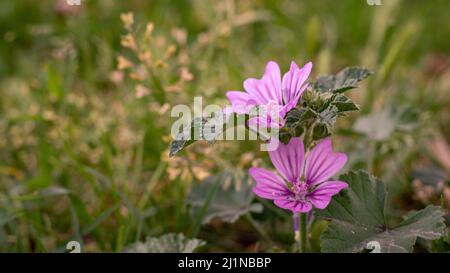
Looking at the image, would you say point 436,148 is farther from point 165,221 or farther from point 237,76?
point 165,221

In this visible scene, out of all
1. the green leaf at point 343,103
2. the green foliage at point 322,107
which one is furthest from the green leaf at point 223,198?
the green leaf at point 343,103

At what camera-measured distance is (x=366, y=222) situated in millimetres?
1118

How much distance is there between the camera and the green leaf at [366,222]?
1.04 metres

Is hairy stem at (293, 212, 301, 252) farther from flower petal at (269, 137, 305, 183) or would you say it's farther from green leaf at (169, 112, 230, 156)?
green leaf at (169, 112, 230, 156)

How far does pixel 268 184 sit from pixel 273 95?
18 cm

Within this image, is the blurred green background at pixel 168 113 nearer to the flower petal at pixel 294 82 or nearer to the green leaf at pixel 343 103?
the flower petal at pixel 294 82

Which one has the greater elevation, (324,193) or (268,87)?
(268,87)

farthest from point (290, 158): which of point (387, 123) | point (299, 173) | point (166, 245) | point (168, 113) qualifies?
point (168, 113)

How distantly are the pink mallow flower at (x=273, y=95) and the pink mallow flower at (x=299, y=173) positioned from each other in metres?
0.08

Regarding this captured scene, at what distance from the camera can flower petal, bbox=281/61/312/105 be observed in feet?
3.41

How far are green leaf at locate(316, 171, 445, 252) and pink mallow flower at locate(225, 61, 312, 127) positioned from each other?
198 mm

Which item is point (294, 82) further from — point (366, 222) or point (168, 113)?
point (168, 113)

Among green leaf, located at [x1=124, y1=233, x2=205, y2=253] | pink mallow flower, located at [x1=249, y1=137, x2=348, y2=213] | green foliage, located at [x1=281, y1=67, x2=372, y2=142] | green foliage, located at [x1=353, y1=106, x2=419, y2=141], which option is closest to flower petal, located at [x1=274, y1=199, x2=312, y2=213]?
pink mallow flower, located at [x1=249, y1=137, x2=348, y2=213]
